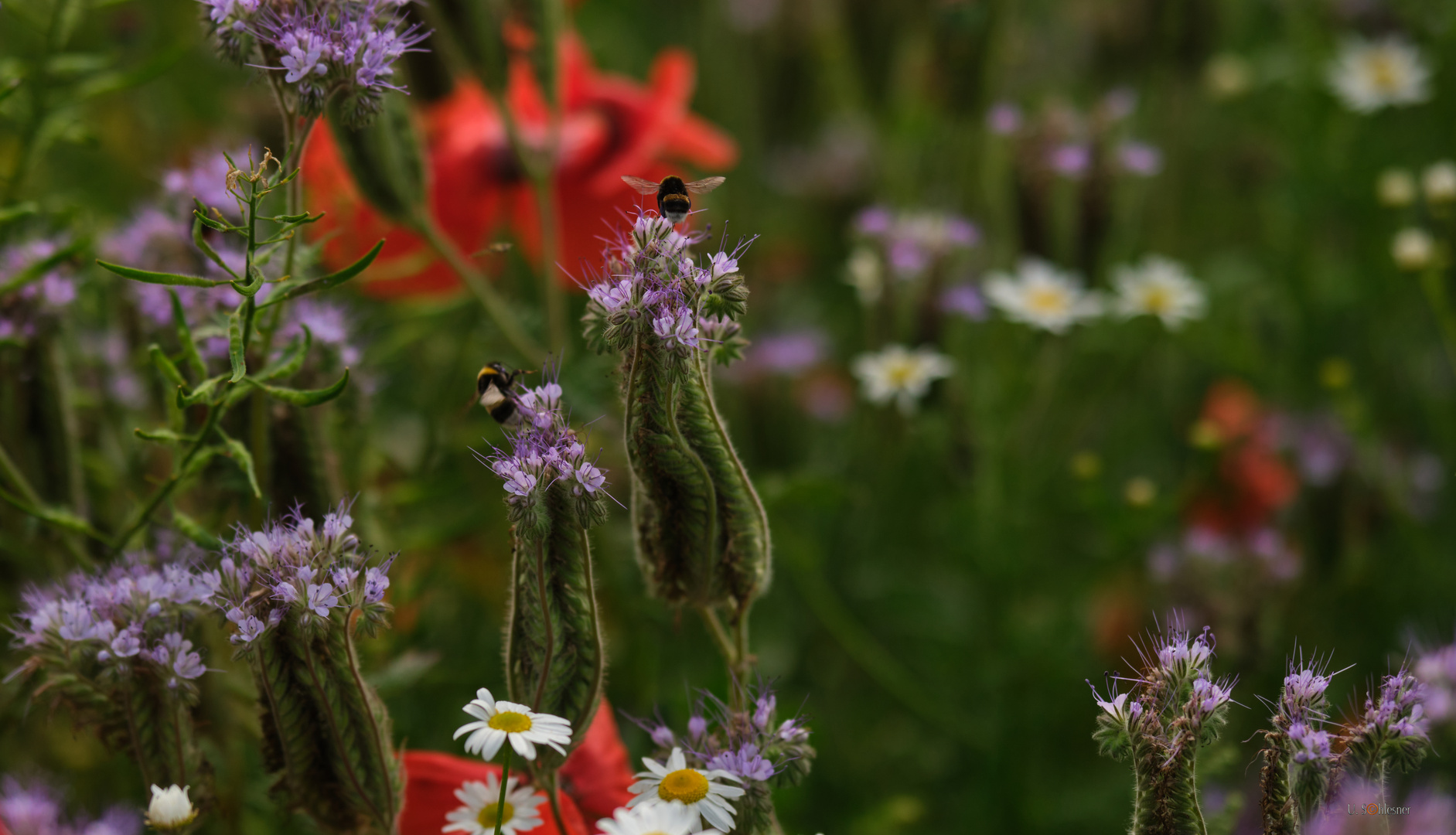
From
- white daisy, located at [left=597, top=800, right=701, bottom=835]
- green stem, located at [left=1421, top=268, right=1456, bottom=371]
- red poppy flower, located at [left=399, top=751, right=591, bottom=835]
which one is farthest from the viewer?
green stem, located at [left=1421, top=268, right=1456, bottom=371]

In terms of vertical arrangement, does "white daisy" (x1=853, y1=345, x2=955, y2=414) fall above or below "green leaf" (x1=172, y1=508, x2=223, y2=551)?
above

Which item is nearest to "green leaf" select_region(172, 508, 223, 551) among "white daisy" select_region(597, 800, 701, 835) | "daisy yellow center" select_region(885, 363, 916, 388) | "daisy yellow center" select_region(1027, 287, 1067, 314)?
"white daisy" select_region(597, 800, 701, 835)

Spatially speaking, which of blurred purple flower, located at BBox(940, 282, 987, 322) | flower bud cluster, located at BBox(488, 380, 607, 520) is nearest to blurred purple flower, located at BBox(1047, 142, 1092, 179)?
blurred purple flower, located at BBox(940, 282, 987, 322)

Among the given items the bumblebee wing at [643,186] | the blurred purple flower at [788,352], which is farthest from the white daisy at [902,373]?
the bumblebee wing at [643,186]

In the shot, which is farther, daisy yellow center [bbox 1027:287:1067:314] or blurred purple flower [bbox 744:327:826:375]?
blurred purple flower [bbox 744:327:826:375]

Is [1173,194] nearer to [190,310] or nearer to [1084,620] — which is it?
[1084,620]

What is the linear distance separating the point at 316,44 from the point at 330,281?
3.7 inches

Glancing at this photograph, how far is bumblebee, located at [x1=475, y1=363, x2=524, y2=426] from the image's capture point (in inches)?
20.3

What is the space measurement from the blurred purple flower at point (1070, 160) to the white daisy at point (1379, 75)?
0.37m

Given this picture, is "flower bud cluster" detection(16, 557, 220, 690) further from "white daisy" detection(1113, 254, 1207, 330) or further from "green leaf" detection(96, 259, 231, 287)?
"white daisy" detection(1113, 254, 1207, 330)

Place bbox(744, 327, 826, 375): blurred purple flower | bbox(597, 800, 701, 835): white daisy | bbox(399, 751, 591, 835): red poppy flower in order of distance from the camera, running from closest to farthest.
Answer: bbox(597, 800, 701, 835): white daisy → bbox(399, 751, 591, 835): red poppy flower → bbox(744, 327, 826, 375): blurred purple flower

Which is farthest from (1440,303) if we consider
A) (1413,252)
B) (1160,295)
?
(1160,295)

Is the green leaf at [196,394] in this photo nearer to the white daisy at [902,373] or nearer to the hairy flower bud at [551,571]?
the hairy flower bud at [551,571]

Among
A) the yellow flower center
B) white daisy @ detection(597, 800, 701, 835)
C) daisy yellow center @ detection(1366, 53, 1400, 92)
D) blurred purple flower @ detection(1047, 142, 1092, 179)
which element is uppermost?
daisy yellow center @ detection(1366, 53, 1400, 92)
